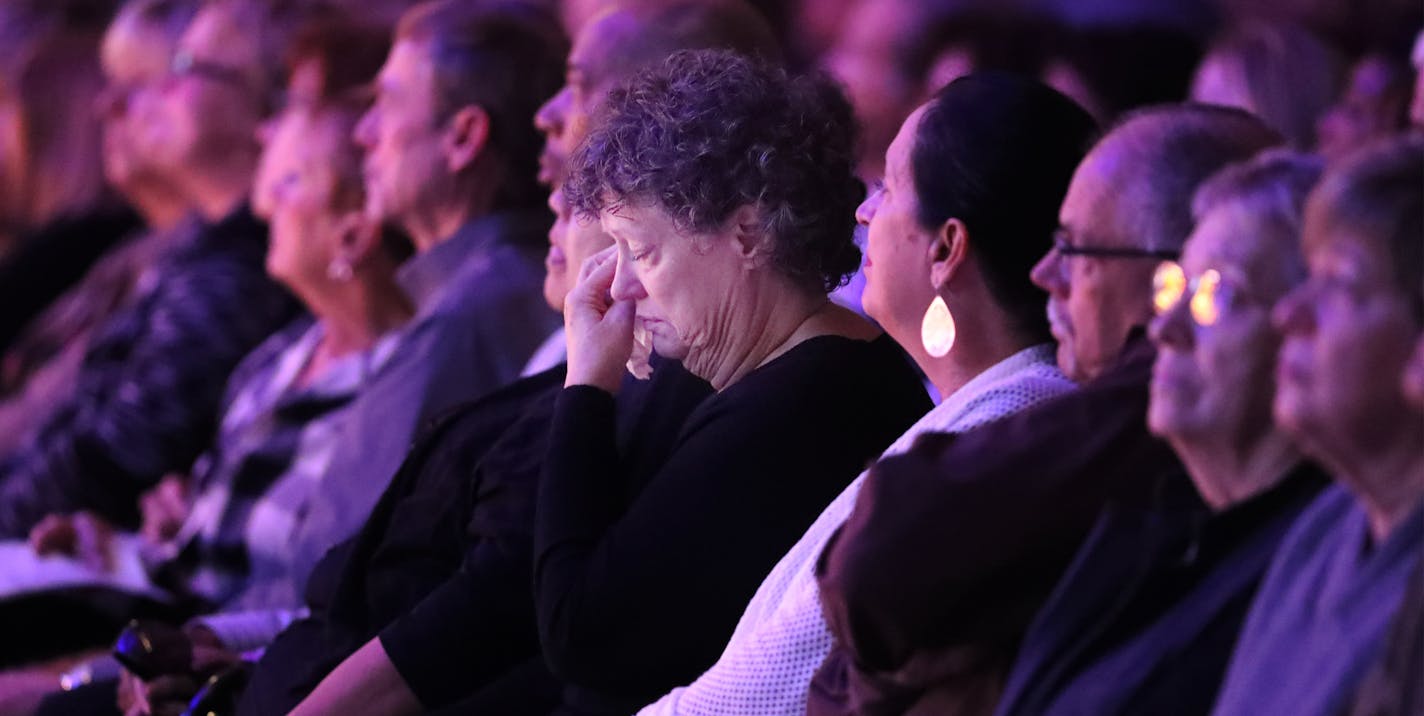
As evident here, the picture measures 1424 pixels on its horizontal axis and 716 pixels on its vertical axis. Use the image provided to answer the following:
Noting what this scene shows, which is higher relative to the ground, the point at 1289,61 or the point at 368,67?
the point at 368,67

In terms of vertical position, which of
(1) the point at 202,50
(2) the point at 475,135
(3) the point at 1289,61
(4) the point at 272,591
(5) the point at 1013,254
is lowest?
(3) the point at 1289,61

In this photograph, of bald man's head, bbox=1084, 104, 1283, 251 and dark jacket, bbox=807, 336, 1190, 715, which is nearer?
dark jacket, bbox=807, 336, 1190, 715

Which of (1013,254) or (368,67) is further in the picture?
(368,67)

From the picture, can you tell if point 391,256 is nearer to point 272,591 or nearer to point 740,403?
point 272,591

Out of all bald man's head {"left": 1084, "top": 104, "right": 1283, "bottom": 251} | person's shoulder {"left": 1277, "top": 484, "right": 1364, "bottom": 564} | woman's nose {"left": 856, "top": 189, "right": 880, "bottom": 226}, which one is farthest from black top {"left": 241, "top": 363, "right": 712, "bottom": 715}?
person's shoulder {"left": 1277, "top": 484, "right": 1364, "bottom": 564}

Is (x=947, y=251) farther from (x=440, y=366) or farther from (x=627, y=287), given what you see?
(x=440, y=366)

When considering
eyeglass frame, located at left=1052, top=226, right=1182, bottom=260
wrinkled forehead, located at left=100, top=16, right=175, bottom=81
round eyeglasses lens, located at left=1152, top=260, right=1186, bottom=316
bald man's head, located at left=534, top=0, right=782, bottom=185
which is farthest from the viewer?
wrinkled forehead, located at left=100, top=16, right=175, bottom=81

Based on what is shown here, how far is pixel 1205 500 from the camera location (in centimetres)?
167

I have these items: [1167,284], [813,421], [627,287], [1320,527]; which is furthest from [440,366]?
[1320,527]

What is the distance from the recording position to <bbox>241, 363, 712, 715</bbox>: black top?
248cm

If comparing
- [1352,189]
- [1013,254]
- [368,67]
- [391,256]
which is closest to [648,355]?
[1013,254]

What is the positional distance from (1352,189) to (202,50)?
407 cm

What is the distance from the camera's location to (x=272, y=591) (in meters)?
3.56

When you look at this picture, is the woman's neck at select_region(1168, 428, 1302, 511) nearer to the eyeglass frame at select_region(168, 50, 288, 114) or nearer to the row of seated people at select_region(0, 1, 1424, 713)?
the row of seated people at select_region(0, 1, 1424, 713)
